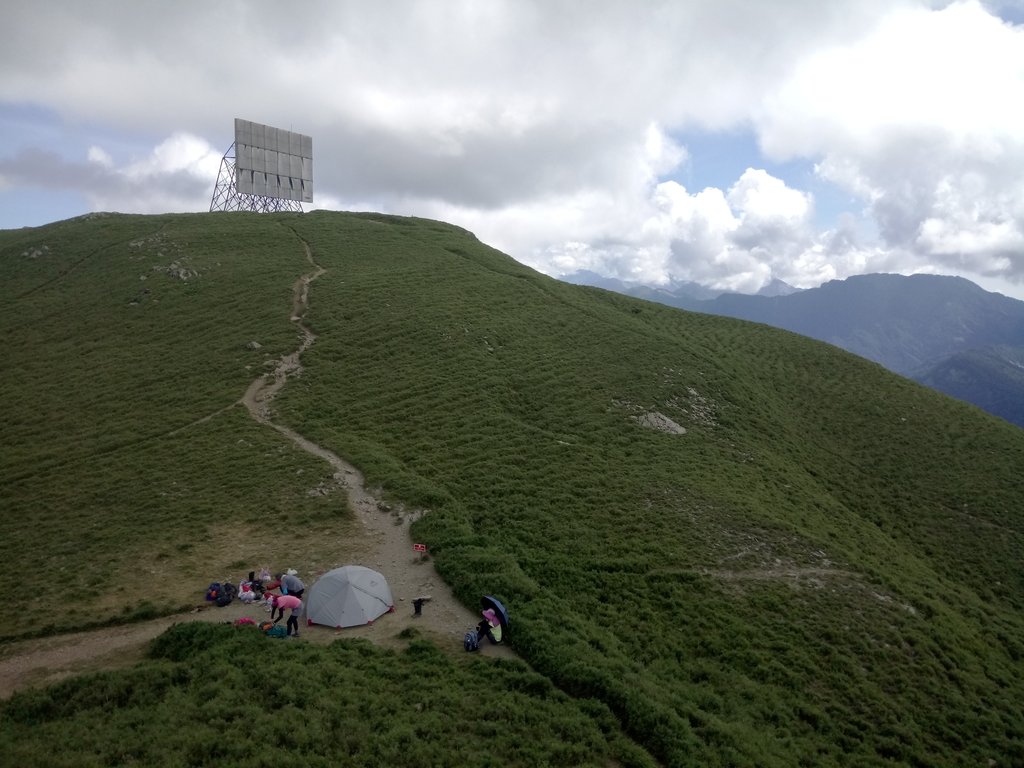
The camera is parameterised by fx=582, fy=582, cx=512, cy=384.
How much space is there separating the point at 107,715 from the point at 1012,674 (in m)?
32.0

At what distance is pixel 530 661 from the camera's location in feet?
59.7

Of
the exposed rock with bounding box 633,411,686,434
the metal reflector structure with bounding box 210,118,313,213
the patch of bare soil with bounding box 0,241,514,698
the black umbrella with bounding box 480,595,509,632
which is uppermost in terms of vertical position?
the metal reflector structure with bounding box 210,118,313,213

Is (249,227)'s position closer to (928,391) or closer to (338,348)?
(338,348)

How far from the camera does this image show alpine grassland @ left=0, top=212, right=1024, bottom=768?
15.6 m

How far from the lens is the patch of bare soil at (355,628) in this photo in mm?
17891

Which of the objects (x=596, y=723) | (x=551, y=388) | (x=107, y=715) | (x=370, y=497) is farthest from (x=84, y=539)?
(x=551, y=388)

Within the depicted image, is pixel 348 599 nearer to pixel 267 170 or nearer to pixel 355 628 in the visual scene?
pixel 355 628

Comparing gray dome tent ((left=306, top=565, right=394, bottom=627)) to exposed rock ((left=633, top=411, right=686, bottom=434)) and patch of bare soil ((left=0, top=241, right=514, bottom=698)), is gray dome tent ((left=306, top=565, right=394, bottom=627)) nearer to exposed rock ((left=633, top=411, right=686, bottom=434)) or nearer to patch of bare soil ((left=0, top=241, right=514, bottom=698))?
patch of bare soil ((left=0, top=241, right=514, bottom=698))

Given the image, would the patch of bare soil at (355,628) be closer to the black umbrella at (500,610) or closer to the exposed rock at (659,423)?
the black umbrella at (500,610)

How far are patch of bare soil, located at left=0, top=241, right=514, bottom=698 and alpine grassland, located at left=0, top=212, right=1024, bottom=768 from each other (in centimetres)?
76

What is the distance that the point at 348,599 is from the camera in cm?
2002

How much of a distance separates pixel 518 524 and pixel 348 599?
9.93 m

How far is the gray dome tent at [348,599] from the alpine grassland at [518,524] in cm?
137

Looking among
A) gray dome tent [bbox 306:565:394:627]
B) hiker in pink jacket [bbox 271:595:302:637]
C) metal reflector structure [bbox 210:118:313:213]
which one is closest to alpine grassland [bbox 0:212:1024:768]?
gray dome tent [bbox 306:565:394:627]
